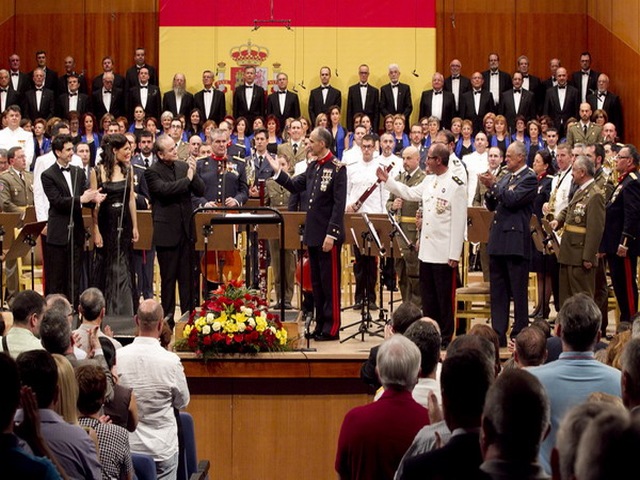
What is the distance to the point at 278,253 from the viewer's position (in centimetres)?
1036

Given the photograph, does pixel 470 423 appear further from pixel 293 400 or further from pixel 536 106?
pixel 536 106

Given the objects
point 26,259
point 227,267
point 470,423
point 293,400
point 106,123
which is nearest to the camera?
point 470,423

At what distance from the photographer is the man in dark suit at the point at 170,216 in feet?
27.8

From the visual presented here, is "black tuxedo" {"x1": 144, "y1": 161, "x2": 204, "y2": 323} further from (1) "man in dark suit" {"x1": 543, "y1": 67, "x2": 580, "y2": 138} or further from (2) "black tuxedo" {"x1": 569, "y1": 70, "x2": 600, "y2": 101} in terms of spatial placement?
(2) "black tuxedo" {"x1": 569, "y1": 70, "x2": 600, "y2": 101}

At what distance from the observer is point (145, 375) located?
525 centimetres

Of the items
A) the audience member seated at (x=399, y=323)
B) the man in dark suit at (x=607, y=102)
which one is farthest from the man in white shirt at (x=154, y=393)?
the man in dark suit at (x=607, y=102)

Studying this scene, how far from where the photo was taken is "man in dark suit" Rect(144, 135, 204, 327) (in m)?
8.47

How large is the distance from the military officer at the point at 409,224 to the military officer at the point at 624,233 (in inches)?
60.6

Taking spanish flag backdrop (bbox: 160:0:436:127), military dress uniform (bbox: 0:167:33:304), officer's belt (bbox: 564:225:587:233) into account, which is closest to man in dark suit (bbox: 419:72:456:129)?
spanish flag backdrop (bbox: 160:0:436:127)

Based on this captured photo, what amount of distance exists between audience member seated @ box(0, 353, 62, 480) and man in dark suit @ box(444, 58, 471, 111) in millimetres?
13034

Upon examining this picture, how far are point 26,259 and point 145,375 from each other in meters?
5.91

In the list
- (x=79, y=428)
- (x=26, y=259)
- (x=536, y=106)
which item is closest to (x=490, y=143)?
(x=536, y=106)

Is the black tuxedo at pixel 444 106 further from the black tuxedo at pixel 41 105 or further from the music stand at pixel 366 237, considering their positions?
the music stand at pixel 366 237

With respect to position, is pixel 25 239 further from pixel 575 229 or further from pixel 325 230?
pixel 575 229
